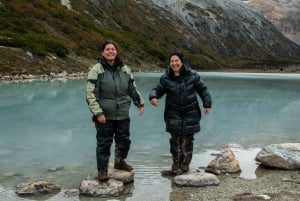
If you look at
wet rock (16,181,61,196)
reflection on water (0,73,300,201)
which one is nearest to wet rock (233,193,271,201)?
reflection on water (0,73,300,201)

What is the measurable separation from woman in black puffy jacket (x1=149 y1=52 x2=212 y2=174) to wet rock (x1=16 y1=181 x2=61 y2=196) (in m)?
2.32

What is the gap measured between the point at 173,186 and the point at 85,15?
94.2 metres

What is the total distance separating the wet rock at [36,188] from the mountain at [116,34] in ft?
111

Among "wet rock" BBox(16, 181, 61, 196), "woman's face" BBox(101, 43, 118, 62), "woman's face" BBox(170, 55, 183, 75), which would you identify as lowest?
"wet rock" BBox(16, 181, 61, 196)

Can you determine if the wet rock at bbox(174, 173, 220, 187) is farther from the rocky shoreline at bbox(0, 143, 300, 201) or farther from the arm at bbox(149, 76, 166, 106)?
the arm at bbox(149, 76, 166, 106)

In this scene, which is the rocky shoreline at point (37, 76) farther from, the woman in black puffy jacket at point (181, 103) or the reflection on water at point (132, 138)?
the woman in black puffy jacket at point (181, 103)

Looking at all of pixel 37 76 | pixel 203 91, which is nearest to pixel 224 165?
pixel 203 91

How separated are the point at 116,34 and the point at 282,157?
3535 inches

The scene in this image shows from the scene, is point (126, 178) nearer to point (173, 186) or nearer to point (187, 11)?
point (173, 186)

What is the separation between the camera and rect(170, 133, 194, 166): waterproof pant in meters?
8.46

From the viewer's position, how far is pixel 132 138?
12.5 m

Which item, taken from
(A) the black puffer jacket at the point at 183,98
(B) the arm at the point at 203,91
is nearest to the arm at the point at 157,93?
(A) the black puffer jacket at the point at 183,98

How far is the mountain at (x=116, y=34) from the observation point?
163 feet

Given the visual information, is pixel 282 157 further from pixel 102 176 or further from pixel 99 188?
pixel 99 188
